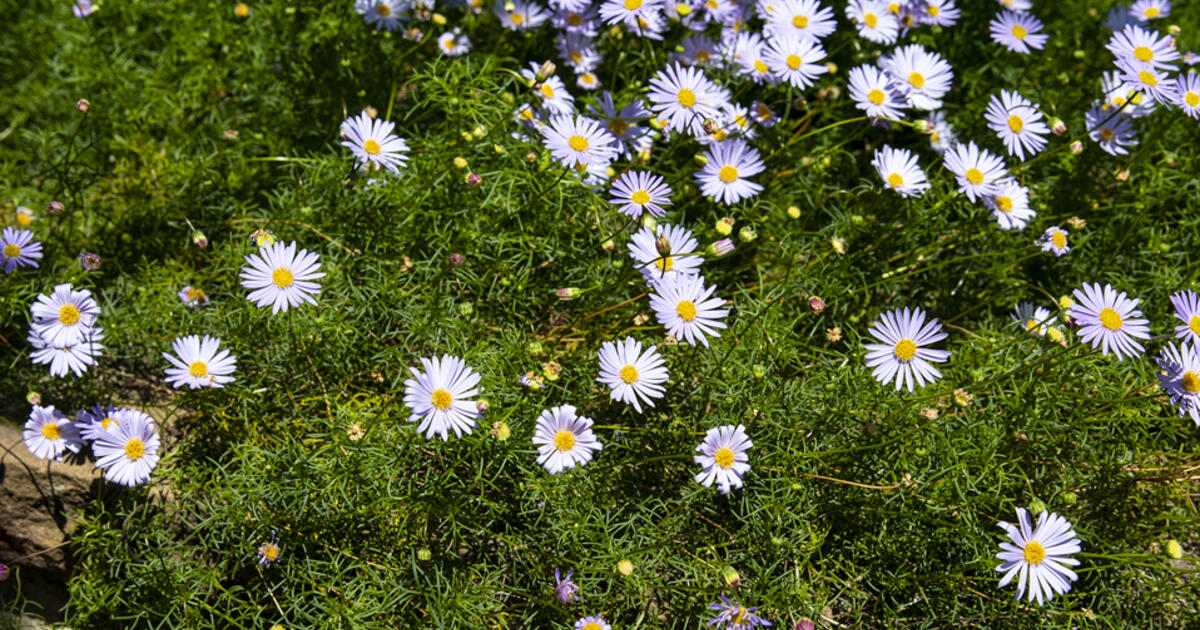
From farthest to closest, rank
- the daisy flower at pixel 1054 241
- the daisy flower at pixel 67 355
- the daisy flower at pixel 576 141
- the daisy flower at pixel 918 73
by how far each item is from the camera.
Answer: the daisy flower at pixel 918 73 → the daisy flower at pixel 1054 241 → the daisy flower at pixel 576 141 → the daisy flower at pixel 67 355

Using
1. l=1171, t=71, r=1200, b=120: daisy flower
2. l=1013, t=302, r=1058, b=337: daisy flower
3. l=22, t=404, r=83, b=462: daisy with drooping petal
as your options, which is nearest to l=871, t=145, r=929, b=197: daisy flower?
l=1013, t=302, r=1058, b=337: daisy flower

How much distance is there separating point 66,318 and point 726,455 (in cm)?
191

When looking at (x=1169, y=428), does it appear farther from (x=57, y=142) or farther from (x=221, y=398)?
(x=57, y=142)

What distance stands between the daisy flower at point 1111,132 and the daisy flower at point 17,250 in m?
3.49

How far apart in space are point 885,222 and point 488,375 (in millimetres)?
1541

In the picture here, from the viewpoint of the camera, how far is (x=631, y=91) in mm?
3133

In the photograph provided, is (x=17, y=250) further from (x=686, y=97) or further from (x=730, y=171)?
(x=730, y=171)

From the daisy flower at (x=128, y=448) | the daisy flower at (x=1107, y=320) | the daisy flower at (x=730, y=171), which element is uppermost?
the daisy flower at (x=730, y=171)

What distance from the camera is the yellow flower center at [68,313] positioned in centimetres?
251

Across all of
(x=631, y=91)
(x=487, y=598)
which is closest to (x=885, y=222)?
(x=631, y=91)

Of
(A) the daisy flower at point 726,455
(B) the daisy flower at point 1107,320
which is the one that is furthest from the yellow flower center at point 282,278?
(B) the daisy flower at point 1107,320

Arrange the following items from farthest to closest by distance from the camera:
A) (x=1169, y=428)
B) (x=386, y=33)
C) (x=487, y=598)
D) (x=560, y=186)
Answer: (x=386, y=33) → (x=560, y=186) → (x=1169, y=428) → (x=487, y=598)

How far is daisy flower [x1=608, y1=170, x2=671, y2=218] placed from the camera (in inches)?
104

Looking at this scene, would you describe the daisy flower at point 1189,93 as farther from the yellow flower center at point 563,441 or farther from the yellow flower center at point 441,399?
the yellow flower center at point 441,399
